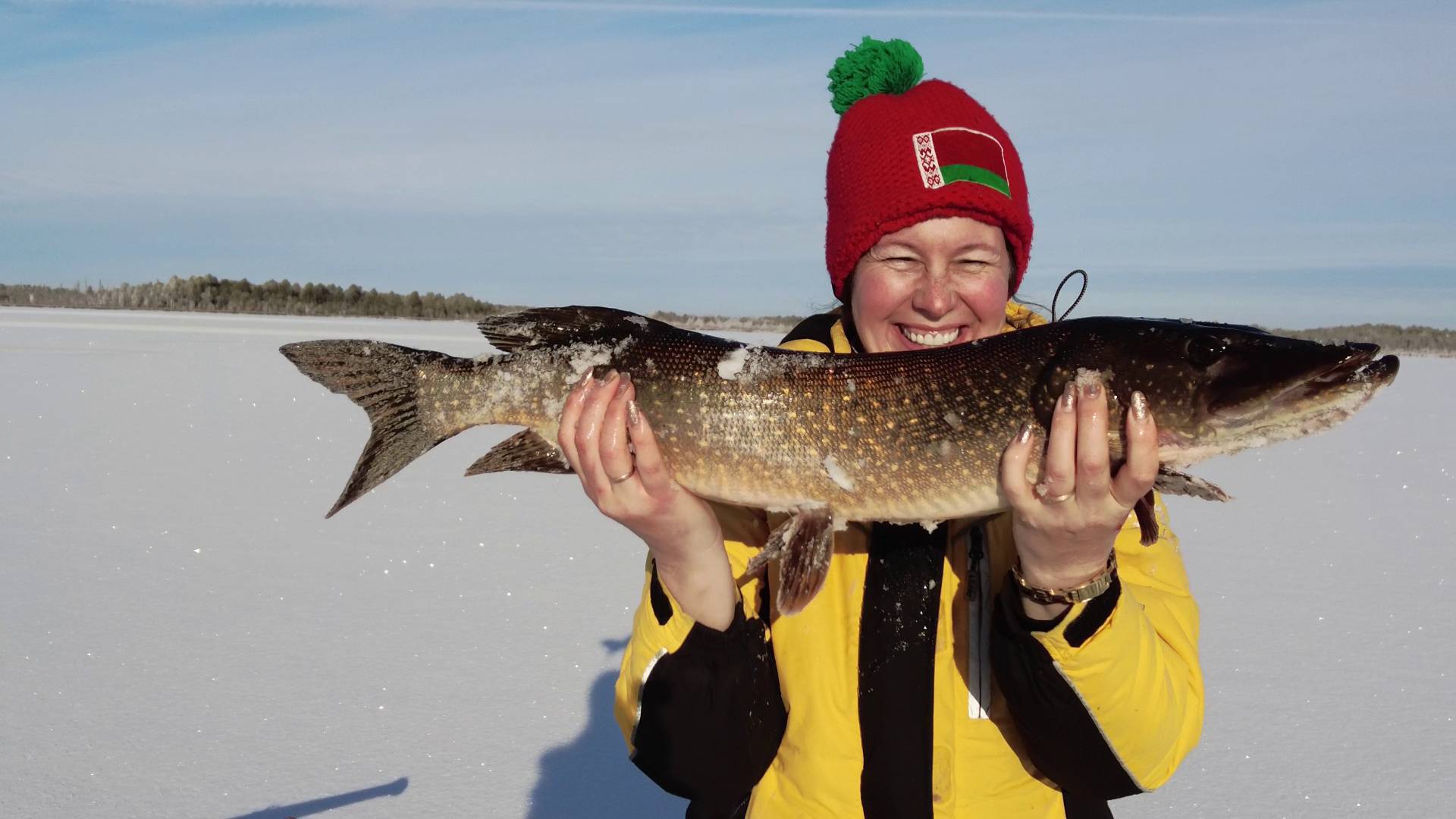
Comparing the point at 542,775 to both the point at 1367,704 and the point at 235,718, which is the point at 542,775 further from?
the point at 1367,704

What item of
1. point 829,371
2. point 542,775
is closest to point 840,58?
point 829,371

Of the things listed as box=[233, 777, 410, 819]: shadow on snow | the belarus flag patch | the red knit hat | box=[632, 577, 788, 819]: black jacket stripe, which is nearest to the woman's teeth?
the red knit hat

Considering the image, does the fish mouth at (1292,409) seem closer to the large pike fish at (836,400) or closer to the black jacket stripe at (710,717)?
the large pike fish at (836,400)

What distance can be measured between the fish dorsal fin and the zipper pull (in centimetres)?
81

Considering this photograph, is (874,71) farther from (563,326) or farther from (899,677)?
(899,677)

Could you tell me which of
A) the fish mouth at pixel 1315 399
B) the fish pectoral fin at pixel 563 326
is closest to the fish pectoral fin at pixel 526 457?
the fish pectoral fin at pixel 563 326

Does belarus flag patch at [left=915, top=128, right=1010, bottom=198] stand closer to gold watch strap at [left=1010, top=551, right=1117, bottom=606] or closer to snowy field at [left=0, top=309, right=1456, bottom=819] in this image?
gold watch strap at [left=1010, top=551, right=1117, bottom=606]

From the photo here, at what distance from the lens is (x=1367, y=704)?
3.71m

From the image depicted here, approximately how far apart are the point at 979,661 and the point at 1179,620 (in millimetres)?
422

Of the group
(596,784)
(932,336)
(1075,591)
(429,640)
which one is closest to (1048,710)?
(1075,591)

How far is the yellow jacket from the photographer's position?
203cm

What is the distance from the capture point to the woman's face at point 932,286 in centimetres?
249

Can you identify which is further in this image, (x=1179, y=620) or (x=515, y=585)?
(x=515, y=585)

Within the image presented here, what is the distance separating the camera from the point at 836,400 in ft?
7.27
